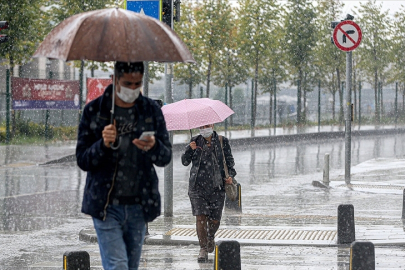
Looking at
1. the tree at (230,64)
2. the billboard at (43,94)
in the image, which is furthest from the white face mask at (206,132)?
the tree at (230,64)

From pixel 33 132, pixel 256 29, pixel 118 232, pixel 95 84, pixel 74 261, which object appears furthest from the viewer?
pixel 256 29

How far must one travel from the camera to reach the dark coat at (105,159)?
5.07m

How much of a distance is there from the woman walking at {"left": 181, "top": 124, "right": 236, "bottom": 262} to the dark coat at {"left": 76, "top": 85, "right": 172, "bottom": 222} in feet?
13.4

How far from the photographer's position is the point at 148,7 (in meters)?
12.3

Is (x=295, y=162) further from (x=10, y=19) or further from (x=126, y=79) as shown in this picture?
(x=126, y=79)

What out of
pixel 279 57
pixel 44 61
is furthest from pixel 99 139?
pixel 44 61

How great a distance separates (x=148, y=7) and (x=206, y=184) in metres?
3.99

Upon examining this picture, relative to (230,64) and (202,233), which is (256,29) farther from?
(202,233)

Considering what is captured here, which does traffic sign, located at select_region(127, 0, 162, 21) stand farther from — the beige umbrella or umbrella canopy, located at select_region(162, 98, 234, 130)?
the beige umbrella

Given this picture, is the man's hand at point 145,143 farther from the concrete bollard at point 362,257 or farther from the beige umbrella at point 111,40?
the concrete bollard at point 362,257

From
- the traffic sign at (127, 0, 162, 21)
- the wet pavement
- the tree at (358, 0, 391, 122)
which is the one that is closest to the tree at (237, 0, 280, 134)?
the tree at (358, 0, 391, 122)

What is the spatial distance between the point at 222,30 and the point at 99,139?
34.3 m

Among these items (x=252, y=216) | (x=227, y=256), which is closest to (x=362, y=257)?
(x=227, y=256)

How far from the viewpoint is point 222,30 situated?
128 ft
